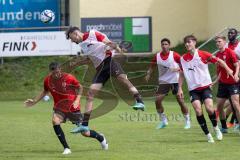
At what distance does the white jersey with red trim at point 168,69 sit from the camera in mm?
19828

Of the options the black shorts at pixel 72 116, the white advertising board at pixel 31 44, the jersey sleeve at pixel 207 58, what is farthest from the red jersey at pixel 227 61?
the white advertising board at pixel 31 44

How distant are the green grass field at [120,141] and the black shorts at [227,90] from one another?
0.93 m

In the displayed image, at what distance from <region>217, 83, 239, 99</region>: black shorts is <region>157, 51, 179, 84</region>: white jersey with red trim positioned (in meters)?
2.52

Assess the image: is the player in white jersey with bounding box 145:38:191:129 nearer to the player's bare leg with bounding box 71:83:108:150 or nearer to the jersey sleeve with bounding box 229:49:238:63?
the jersey sleeve with bounding box 229:49:238:63

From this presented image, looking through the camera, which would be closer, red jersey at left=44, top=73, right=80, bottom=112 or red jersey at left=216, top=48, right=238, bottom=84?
red jersey at left=44, top=73, right=80, bottom=112

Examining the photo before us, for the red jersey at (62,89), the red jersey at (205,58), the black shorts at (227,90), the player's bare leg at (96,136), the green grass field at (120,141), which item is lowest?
the green grass field at (120,141)

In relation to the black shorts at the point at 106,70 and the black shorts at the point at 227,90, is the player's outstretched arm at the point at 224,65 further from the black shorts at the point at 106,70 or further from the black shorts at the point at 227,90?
the black shorts at the point at 106,70

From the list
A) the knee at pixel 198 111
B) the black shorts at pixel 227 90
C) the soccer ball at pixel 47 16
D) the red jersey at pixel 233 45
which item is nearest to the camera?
the knee at pixel 198 111

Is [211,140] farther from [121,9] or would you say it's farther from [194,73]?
[121,9]

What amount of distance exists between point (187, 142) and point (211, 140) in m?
0.53

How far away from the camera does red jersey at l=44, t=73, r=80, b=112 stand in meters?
14.5

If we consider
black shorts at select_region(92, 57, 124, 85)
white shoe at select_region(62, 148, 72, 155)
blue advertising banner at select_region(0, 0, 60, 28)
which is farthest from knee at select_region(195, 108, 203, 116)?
blue advertising banner at select_region(0, 0, 60, 28)

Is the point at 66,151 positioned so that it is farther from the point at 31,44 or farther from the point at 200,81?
the point at 31,44

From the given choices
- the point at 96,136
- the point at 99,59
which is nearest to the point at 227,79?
the point at 99,59
